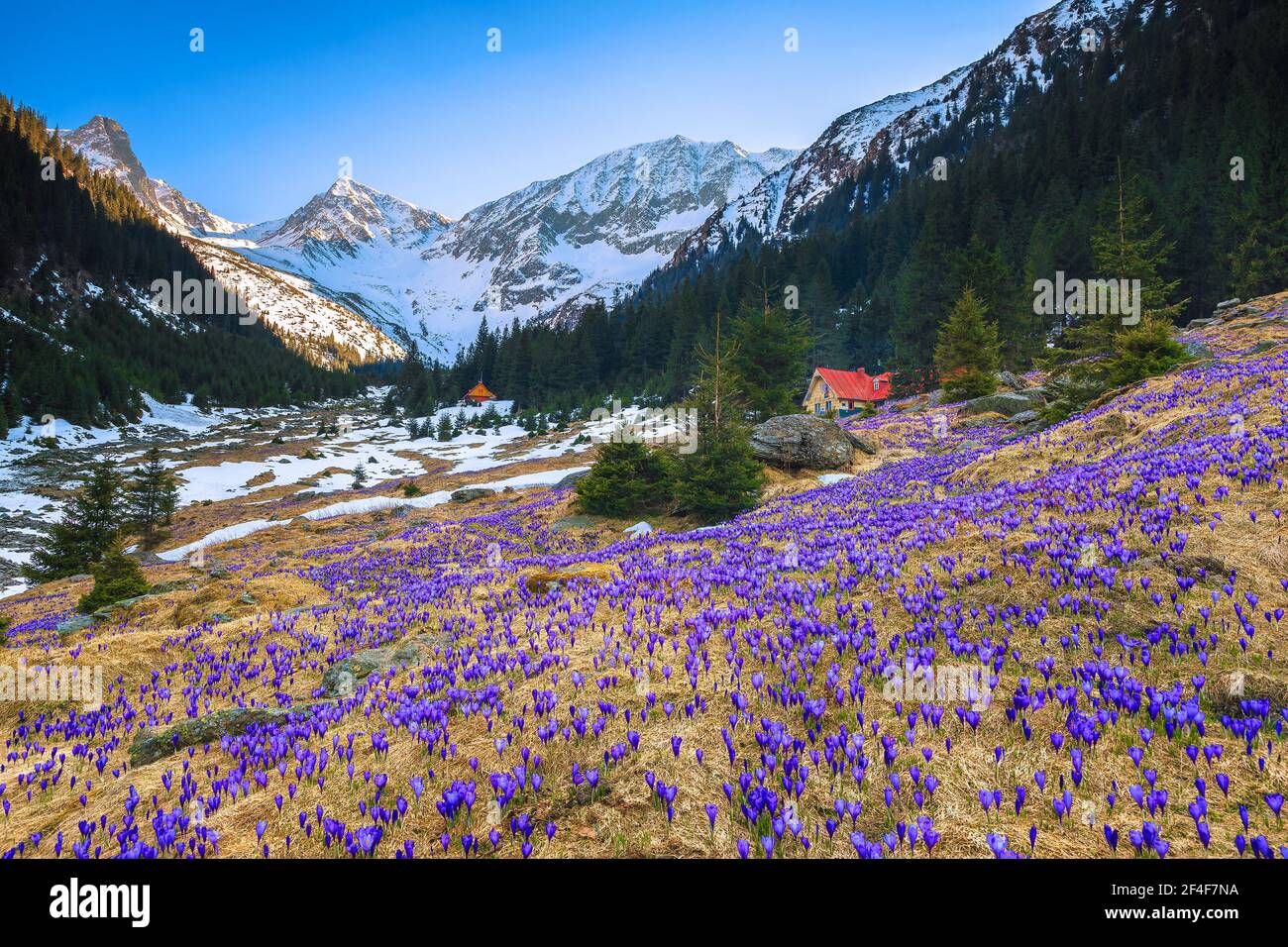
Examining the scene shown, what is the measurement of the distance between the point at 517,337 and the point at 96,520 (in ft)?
282

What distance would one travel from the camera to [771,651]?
529 centimetres

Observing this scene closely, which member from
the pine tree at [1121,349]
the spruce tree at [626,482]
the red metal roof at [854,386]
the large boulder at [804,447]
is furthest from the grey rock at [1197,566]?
the red metal roof at [854,386]

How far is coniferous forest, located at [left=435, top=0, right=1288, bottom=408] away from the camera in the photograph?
1957 inches

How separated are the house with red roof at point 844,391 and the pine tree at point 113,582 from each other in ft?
179

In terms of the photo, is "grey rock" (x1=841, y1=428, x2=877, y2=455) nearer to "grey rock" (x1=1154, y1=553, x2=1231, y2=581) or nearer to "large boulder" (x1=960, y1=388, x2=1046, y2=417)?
"large boulder" (x1=960, y1=388, x2=1046, y2=417)

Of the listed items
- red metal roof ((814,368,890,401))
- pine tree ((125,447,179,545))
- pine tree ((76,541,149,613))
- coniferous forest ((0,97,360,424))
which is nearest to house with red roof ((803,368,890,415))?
red metal roof ((814,368,890,401))

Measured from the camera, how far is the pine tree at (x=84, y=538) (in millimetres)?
23828

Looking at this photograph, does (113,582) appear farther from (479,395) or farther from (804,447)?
(479,395)

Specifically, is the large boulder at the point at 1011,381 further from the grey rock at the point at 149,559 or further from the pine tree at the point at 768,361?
the grey rock at the point at 149,559

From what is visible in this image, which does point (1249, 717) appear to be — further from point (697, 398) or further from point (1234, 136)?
point (1234, 136)

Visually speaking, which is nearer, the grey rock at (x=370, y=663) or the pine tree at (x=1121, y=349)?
the grey rock at (x=370, y=663)

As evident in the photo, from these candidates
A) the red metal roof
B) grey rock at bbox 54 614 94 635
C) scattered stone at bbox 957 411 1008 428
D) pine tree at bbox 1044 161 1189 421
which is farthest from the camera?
the red metal roof

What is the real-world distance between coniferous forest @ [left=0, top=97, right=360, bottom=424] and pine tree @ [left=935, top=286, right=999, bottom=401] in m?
99.9
